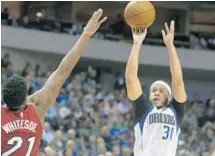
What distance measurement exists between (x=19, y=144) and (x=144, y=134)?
1939 mm

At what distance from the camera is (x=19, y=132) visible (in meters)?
4.54

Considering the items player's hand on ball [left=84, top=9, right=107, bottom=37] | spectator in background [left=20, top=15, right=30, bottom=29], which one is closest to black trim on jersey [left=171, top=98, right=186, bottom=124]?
player's hand on ball [left=84, top=9, right=107, bottom=37]

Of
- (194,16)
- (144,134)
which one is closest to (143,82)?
(194,16)

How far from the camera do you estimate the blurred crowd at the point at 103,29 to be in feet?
65.0

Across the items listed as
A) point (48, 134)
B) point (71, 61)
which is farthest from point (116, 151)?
point (71, 61)

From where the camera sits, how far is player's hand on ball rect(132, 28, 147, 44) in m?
6.39

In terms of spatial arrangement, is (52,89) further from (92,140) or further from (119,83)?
(119,83)

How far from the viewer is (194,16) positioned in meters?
24.4

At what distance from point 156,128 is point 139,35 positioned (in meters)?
0.87

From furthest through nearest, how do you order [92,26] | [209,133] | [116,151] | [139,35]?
1. [209,133]
2. [116,151]
3. [139,35]
4. [92,26]

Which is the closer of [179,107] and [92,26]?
[92,26]

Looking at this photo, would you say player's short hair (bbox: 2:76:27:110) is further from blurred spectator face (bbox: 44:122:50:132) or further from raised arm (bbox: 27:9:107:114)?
blurred spectator face (bbox: 44:122:50:132)

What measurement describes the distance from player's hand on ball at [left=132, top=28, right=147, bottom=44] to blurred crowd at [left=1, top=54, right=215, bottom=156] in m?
6.11

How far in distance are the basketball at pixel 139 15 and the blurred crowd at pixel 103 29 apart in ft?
40.9
